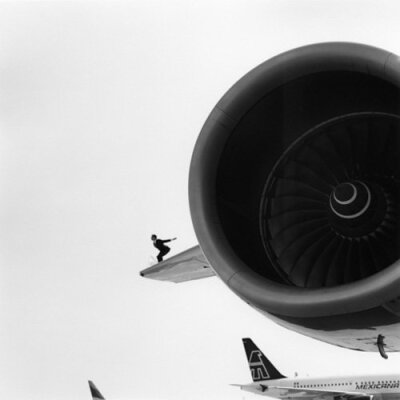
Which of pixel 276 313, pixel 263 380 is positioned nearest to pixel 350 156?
pixel 276 313

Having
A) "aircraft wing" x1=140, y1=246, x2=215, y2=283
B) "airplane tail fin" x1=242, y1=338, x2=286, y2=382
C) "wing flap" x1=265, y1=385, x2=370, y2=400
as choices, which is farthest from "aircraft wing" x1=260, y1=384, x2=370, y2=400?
"aircraft wing" x1=140, y1=246, x2=215, y2=283

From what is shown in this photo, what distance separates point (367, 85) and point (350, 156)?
2.65ft

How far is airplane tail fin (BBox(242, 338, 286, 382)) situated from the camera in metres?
43.3

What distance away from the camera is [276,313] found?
424 cm

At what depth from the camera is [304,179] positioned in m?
5.81

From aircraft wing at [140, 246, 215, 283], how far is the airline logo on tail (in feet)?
124

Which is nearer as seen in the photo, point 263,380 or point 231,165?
point 231,165

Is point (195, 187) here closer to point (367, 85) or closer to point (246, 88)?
point (246, 88)

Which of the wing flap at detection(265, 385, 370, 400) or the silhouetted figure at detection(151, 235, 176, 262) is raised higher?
the silhouetted figure at detection(151, 235, 176, 262)

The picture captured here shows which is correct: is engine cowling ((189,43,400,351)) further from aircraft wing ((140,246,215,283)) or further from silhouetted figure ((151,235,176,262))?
silhouetted figure ((151,235,176,262))

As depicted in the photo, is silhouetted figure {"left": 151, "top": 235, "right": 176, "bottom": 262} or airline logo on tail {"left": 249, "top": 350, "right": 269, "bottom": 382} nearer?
silhouetted figure {"left": 151, "top": 235, "right": 176, "bottom": 262}

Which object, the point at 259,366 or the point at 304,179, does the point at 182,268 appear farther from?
the point at 259,366

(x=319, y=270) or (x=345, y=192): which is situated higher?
(x=345, y=192)

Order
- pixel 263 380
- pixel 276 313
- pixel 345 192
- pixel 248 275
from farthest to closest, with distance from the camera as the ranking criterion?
pixel 263 380, pixel 345 192, pixel 248 275, pixel 276 313
